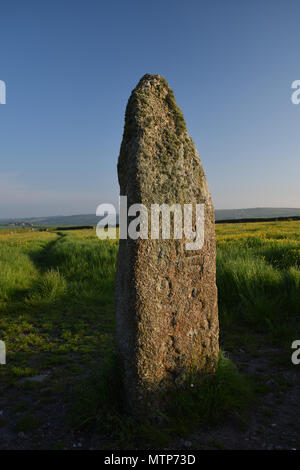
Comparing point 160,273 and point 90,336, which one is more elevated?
point 160,273

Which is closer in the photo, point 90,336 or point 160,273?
point 160,273

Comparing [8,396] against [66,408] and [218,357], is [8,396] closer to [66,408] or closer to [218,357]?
[66,408]

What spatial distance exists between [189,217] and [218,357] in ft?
5.14

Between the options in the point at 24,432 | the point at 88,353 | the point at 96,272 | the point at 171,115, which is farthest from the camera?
the point at 96,272

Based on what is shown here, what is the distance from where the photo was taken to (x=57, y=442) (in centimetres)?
275

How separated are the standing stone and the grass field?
0.28 m

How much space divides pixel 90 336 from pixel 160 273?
2.68 metres

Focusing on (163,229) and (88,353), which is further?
(88,353)

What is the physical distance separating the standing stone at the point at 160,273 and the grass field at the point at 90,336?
276 mm

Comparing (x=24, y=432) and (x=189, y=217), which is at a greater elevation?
(x=189, y=217)

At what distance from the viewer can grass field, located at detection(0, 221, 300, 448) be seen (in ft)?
9.98

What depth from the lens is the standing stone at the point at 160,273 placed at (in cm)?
295

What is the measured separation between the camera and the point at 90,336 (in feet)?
17.0
